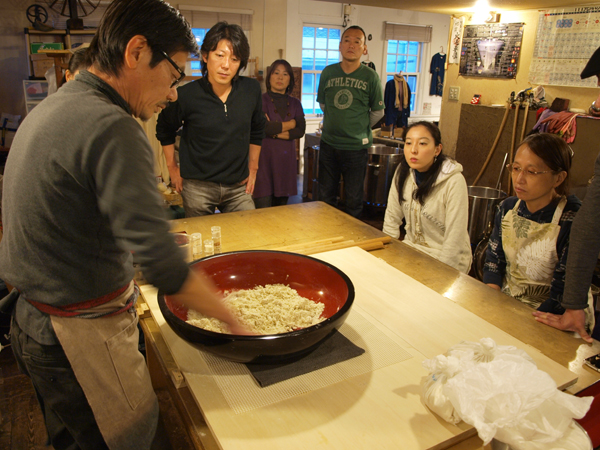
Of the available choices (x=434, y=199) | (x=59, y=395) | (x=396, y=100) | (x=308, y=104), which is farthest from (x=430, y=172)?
(x=308, y=104)

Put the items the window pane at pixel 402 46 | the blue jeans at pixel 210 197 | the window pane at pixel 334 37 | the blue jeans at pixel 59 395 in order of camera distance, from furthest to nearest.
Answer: the window pane at pixel 402 46 < the window pane at pixel 334 37 < the blue jeans at pixel 210 197 < the blue jeans at pixel 59 395

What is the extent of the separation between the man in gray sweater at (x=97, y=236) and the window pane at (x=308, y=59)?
7.08m

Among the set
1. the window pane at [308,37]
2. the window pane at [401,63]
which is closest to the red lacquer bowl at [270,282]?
the window pane at [308,37]

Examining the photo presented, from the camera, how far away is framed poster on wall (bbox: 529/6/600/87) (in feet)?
11.8

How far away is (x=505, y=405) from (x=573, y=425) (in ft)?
0.48

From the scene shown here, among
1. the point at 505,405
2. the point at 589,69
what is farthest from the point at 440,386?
the point at 589,69

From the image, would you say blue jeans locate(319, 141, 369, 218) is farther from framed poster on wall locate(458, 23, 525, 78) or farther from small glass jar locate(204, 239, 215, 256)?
small glass jar locate(204, 239, 215, 256)

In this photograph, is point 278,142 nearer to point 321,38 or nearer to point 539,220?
point 539,220

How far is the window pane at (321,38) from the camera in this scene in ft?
24.8

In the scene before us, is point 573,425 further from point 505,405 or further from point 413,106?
point 413,106

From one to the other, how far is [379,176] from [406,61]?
500 cm

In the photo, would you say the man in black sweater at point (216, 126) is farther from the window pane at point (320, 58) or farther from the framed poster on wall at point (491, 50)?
the window pane at point (320, 58)

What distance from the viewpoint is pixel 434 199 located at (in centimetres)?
205

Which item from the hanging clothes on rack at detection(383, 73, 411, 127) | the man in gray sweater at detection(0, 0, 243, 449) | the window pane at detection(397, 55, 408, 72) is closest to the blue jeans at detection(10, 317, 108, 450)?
the man in gray sweater at detection(0, 0, 243, 449)
